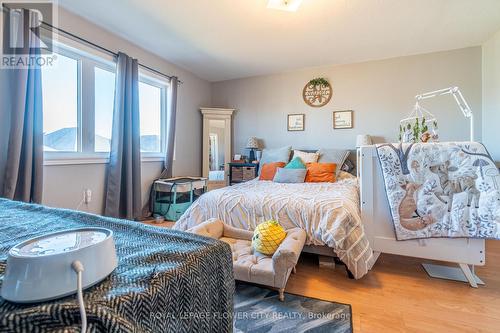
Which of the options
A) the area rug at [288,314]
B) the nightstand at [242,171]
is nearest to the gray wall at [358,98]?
the nightstand at [242,171]

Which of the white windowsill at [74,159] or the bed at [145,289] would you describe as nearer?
the bed at [145,289]

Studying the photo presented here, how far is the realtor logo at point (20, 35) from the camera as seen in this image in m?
2.00

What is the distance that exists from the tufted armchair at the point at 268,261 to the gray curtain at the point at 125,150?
60.3 inches

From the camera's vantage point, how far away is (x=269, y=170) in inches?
134

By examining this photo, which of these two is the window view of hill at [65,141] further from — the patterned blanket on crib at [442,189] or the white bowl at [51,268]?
the patterned blanket on crib at [442,189]

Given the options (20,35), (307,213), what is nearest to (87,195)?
(20,35)

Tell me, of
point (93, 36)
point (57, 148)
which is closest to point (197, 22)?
point (93, 36)

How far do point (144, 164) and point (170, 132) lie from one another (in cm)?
62

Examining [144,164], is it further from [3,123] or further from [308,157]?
[308,157]

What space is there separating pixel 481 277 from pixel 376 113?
244 centimetres

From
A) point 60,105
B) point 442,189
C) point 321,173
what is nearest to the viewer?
point 442,189

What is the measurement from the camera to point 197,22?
2600 mm

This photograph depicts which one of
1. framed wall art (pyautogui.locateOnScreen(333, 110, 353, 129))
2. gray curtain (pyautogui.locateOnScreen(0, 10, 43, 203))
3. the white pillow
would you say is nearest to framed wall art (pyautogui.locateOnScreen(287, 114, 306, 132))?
framed wall art (pyautogui.locateOnScreen(333, 110, 353, 129))

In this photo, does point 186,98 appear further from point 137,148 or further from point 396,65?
point 396,65
